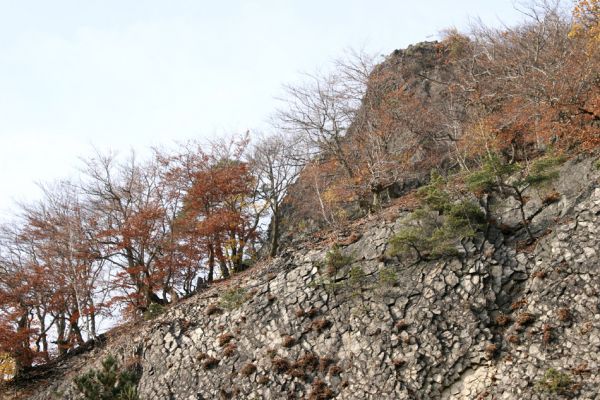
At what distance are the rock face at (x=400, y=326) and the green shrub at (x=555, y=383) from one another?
0.03 metres

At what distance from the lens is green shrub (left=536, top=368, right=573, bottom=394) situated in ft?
40.8

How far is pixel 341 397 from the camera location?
15.6 meters

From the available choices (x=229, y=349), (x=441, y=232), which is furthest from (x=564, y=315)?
(x=229, y=349)

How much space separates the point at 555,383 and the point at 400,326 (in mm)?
4826

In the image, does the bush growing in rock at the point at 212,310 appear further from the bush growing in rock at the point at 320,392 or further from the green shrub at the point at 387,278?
the green shrub at the point at 387,278

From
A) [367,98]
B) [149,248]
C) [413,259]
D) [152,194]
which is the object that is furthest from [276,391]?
[367,98]

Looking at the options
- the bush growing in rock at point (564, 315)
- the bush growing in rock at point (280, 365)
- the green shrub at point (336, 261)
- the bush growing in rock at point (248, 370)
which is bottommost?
the bush growing in rock at point (564, 315)

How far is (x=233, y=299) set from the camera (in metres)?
20.7

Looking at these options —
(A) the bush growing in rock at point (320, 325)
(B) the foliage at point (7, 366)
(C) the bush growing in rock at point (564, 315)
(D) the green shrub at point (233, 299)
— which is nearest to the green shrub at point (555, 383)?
(C) the bush growing in rock at point (564, 315)

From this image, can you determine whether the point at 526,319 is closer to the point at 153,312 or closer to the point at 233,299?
the point at 233,299

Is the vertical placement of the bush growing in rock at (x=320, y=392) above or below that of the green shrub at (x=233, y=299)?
below

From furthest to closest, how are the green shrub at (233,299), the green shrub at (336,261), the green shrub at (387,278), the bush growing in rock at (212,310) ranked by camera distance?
the bush growing in rock at (212,310)
the green shrub at (233,299)
the green shrub at (336,261)
the green shrub at (387,278)

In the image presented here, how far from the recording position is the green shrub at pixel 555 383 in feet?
40.8

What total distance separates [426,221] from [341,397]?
6.87 meters
